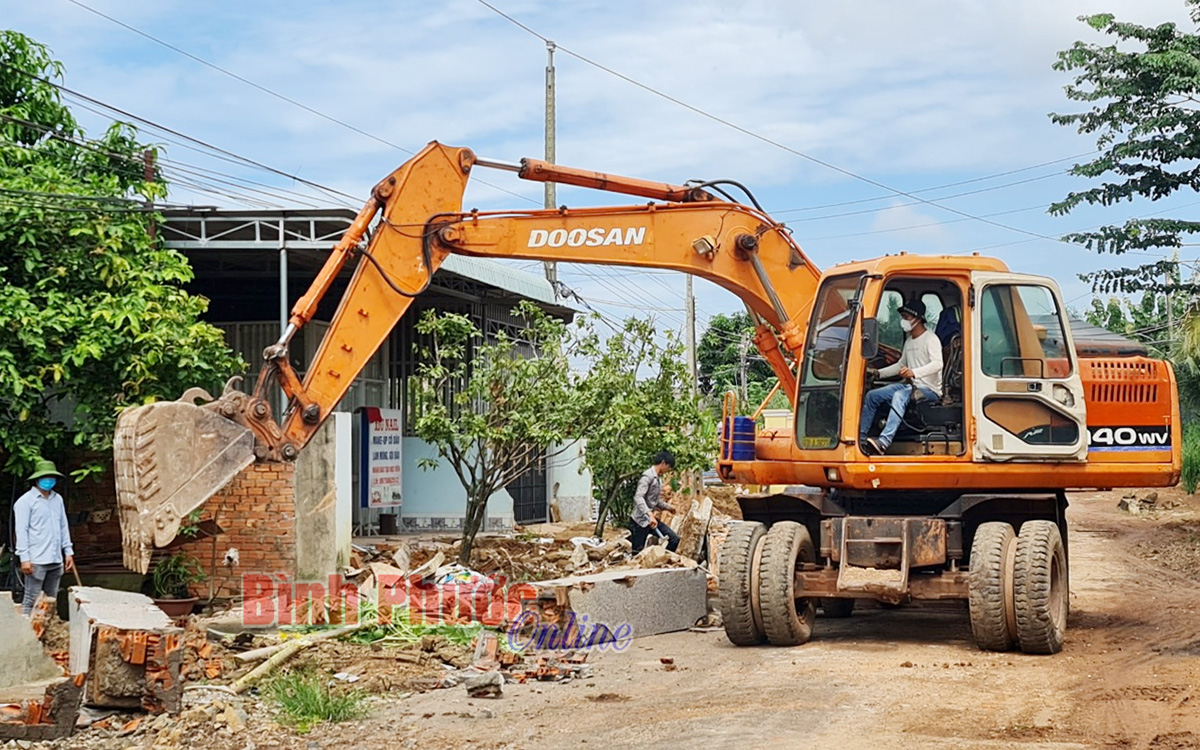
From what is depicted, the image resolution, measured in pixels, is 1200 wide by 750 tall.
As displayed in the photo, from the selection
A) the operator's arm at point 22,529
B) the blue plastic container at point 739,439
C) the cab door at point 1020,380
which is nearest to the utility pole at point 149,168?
the operator's arm at point 22,529

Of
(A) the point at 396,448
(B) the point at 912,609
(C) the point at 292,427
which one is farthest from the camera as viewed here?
(A) the point at 396,448

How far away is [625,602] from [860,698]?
366 cm

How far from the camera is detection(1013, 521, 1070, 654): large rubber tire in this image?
10234mm

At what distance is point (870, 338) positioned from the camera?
1075 cm

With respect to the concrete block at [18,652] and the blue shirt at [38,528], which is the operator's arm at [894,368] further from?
the blue shirt at [38,528]

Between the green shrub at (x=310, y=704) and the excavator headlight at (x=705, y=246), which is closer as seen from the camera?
the green shrub at (x=310, y=704)

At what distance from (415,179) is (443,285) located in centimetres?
994

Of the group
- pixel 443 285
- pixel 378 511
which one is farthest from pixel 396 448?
pixel 443 285

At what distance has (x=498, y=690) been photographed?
9250 mm

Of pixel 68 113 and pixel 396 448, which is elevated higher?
pixel 68 113

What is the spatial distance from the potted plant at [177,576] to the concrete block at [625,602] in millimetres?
4078

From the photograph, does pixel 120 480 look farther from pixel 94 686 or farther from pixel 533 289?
pixel 533 289

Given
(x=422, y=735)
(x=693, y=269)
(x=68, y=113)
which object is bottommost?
(x=422, y=735)

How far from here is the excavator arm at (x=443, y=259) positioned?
10000 millimetres
